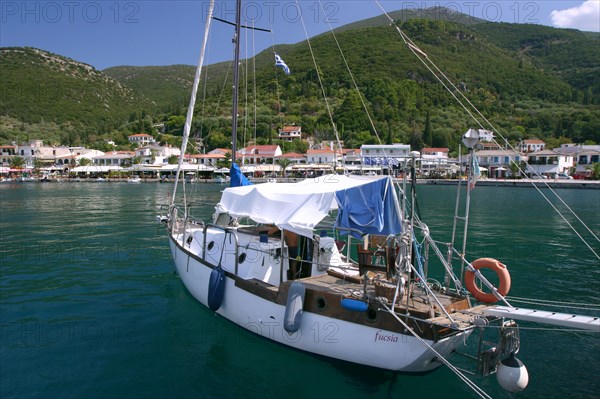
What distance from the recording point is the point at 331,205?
8453 mm

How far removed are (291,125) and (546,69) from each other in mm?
133154

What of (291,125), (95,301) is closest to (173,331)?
(95,301)

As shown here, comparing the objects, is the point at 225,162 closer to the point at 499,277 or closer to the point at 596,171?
the point at 596,171

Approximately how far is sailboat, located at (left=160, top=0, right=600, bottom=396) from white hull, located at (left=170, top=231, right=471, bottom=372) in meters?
0.02

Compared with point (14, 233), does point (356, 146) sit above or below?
above

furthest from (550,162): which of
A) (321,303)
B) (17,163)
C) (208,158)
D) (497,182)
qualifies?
(17,163)

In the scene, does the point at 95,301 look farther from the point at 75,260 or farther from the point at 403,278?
the point at 403,278

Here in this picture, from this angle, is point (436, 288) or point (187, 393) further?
point (436, 288)

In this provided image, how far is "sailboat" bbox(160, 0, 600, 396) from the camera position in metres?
7.08

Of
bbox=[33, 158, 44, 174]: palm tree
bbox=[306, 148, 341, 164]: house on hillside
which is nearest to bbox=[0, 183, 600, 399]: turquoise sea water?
bbox=[306, 148, 341, 164]: house on hillside

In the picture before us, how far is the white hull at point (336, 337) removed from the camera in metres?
7.34

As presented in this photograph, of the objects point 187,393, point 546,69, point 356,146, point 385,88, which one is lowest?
point 187,393

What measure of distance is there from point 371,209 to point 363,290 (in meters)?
1.53

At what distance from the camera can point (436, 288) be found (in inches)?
348
